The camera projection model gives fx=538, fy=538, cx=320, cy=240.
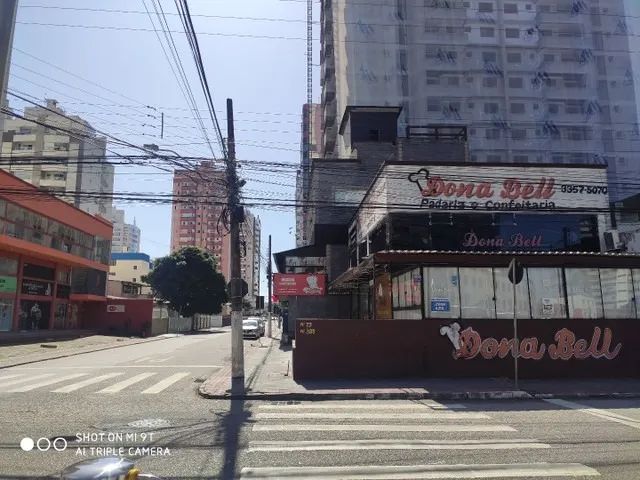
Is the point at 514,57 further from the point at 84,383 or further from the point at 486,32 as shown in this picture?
the point at 84,383

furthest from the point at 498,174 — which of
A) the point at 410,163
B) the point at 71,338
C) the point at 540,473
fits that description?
the point at 71,338

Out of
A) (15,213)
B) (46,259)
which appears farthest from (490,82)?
(15,213)

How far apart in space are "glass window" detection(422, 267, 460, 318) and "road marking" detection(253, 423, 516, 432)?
726cm

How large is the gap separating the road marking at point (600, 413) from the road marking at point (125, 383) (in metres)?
10.0

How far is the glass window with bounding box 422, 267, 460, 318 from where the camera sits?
635 inches

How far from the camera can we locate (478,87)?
49594 millimetres

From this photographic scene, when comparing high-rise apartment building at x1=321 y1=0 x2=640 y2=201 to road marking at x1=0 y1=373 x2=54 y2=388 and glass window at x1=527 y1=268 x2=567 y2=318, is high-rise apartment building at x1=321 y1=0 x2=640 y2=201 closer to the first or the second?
glass window at x1=527 y1=268 x2=567 y2=318

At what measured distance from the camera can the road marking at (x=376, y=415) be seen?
9.73m

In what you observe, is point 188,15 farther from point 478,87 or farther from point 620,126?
point 620,126

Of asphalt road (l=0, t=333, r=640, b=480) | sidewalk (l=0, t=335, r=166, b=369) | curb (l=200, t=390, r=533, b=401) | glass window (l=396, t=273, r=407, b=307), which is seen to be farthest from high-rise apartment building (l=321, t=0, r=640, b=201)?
asphalt road (l=0, t=333, r=640, b=480)

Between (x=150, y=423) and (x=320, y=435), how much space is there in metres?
2.91

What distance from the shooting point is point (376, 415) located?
10.0 metres

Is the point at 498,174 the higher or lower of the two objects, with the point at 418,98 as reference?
lower

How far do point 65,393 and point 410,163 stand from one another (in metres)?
14.8
